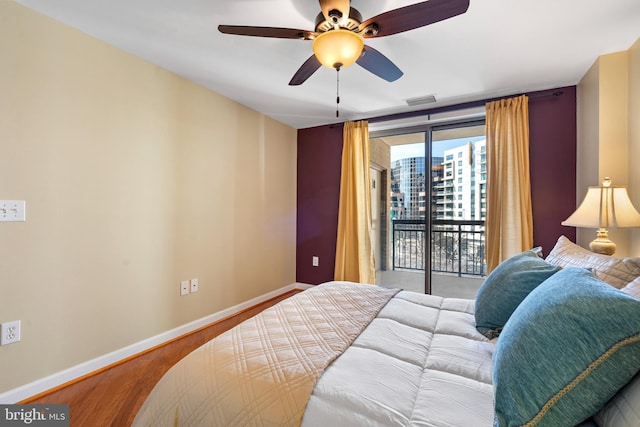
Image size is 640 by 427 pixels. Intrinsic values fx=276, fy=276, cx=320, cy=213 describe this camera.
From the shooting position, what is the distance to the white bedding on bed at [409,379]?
0.78 meters

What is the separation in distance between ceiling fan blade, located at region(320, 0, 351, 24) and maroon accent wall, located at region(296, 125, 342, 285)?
236cm

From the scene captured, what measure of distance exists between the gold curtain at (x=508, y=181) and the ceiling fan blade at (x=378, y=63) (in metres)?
1.62

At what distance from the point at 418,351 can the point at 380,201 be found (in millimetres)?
2978

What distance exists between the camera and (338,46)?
150 centimetres

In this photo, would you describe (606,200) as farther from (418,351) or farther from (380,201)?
(380,201)

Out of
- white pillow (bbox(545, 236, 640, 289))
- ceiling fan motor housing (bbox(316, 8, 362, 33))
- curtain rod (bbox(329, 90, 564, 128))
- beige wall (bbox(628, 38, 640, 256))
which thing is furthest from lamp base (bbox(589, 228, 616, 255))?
ceiling fan motor housing (bbox(316, 8, 362, 33))

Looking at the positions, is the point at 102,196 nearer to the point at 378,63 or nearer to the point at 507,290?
the point at 378,63

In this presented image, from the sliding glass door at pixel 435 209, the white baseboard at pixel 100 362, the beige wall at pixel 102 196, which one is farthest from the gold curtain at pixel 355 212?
the white baseboard at pixel 100 362

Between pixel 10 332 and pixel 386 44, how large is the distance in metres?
3.09

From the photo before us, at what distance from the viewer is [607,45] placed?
2088 millimetres

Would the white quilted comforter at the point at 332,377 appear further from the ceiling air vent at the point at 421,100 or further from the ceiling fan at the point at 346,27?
the ceiling air vent at the point at 421,100

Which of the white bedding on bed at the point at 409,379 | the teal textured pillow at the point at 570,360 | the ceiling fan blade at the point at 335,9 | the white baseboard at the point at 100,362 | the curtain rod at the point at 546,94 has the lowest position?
the white baseboard at the point at 100,362

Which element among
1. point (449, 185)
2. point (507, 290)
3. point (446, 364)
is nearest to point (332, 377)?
point (446, 364)

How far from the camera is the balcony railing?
357 centimetres
